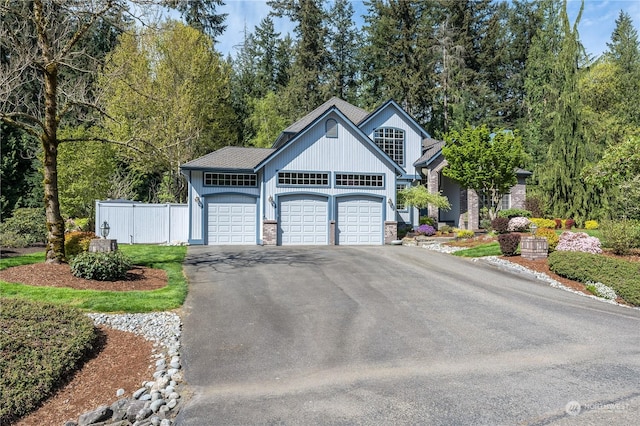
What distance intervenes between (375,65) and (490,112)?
1261cm

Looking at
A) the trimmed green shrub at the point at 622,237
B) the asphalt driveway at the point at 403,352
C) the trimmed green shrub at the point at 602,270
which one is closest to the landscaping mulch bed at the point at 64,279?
the asphalt driveway at the point at 403,352

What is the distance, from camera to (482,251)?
16078 millimetres

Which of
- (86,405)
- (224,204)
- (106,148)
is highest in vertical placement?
(106,148)

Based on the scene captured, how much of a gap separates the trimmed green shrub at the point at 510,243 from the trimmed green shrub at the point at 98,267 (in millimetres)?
12372

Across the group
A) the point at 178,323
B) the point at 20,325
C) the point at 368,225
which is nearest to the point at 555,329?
the point at 178,323

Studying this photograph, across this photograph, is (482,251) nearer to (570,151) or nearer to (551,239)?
(551,239)

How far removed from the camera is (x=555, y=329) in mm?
7586

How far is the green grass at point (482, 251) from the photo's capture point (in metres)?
15.7

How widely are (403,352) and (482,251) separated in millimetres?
10920

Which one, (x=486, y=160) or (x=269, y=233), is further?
(x=486, y=160)

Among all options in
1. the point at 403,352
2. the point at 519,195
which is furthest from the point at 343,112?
the point at 403,352

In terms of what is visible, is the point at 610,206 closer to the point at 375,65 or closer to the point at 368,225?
the point at 368,225

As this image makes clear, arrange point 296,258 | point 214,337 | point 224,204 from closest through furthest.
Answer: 1. point 214,337
2. point 296,258
3. point 224,204

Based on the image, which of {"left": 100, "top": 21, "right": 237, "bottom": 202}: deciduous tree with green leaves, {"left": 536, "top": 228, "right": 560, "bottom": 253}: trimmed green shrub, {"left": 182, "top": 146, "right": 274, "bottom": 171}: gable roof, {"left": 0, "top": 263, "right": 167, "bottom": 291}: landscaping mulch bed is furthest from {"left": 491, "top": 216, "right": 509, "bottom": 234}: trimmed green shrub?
{"left": 100, "top": 21, "right": 237, "bottom": 202}: deciduous tree with green leaves
